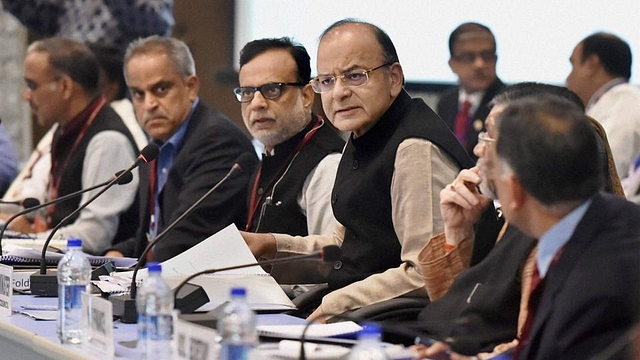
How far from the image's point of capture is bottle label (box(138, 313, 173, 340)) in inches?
94.3

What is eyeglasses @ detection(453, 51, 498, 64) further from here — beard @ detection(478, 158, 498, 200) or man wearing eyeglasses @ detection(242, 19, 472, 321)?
beard @ detection(478, 158, 498, 200)

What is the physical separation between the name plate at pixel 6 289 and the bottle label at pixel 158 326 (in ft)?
2.55

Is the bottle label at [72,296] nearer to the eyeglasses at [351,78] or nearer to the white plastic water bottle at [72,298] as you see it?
the white plastic water bottle at [72,298]

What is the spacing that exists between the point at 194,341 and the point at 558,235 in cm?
71

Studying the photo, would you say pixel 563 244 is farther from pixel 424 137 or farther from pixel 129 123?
pixel 129 123

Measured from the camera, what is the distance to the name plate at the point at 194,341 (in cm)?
212

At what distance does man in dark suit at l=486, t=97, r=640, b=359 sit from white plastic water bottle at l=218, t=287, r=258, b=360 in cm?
53

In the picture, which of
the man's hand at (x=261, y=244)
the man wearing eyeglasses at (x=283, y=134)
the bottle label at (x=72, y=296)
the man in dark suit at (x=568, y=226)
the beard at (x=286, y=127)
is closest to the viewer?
the man in dark suit at (x=568, y=226)

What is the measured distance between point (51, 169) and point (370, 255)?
7.68 ft

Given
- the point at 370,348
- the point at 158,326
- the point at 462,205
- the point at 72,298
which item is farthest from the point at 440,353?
the point at 72,298

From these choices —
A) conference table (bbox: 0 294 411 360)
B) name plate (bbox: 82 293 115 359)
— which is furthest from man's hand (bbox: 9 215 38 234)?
name plate (bbox: 82 293 115 359)

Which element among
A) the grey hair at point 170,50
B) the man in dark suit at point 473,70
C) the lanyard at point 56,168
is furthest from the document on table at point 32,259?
the man in dark suit at point 473,70

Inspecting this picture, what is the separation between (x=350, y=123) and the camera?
337 cm

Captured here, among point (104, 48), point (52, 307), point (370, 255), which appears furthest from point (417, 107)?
point (104, 48)
